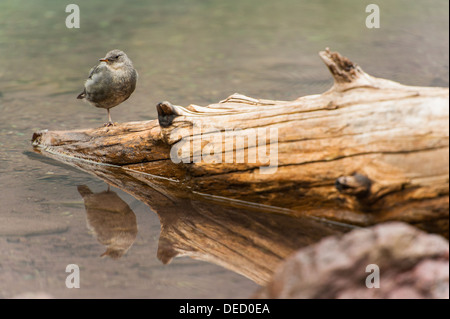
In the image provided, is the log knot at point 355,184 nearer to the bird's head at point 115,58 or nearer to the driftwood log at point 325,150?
the driftwood log at point 325,150

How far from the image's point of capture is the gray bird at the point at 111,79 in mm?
5074

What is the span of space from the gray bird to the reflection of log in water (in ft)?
2.99

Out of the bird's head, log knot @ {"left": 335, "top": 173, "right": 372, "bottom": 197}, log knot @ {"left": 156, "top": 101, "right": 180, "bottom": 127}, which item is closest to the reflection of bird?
log knot @ {"left": 156, "top": 101, "right": 180, "bottom": 127}

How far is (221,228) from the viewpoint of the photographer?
4219 millimetres

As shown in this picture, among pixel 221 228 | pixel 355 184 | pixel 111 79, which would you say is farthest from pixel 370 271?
pixel 111 79

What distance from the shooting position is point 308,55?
9.03 m

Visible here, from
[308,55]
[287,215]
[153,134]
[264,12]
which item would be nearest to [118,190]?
[153,134]

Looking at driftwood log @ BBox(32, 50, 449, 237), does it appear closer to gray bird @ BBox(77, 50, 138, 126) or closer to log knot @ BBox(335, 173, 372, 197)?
log knot @ BBox(335, 173, 372, 197)

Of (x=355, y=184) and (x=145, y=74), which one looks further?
(x=145, y=74)

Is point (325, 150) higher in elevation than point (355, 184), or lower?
higher

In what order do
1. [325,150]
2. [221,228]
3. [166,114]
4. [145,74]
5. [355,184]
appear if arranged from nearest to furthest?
[355,184] → [325,150] → [221,228] → [166,114] → [145,74]

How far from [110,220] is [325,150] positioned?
5.82 feet

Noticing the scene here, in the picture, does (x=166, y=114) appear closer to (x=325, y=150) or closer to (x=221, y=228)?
(x=221, y=228)
